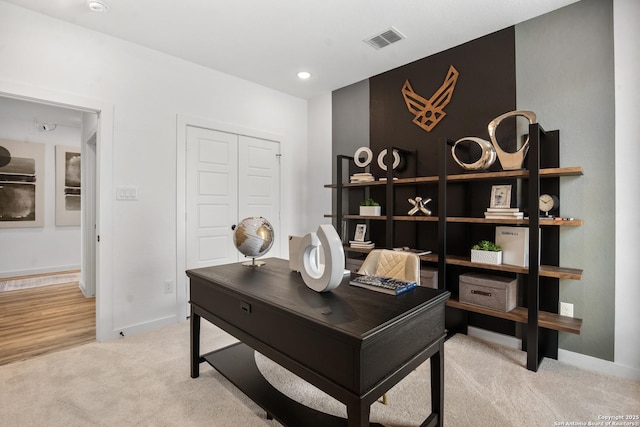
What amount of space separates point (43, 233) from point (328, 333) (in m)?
6.24

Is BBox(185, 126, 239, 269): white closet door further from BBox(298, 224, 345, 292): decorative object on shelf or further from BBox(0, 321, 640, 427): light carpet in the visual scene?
BBox(298, 224, 345, 292): decorative object on shelf

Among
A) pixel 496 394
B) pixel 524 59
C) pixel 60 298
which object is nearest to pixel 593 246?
pixel 496 394

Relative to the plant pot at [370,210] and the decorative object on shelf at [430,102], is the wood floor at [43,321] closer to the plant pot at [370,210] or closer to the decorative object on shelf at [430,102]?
the plant pot at [370,210]

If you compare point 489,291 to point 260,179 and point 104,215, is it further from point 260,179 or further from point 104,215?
point 104,215

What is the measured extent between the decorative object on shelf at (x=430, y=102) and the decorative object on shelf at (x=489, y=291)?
1.55 metres

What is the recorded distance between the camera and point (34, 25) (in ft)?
8.28

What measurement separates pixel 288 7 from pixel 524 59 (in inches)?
77.5

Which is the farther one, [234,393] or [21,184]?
[21,184]

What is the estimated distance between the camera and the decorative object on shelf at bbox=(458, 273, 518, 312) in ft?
8.13

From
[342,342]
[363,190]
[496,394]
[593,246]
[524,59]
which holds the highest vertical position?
[524,59]

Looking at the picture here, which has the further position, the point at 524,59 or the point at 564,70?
the point at 524,59

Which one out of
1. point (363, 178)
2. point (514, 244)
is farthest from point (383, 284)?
point (363, 178)

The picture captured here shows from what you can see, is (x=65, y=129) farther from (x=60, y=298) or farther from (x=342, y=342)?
(x=342, y=342)

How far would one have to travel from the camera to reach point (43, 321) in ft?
10.7
